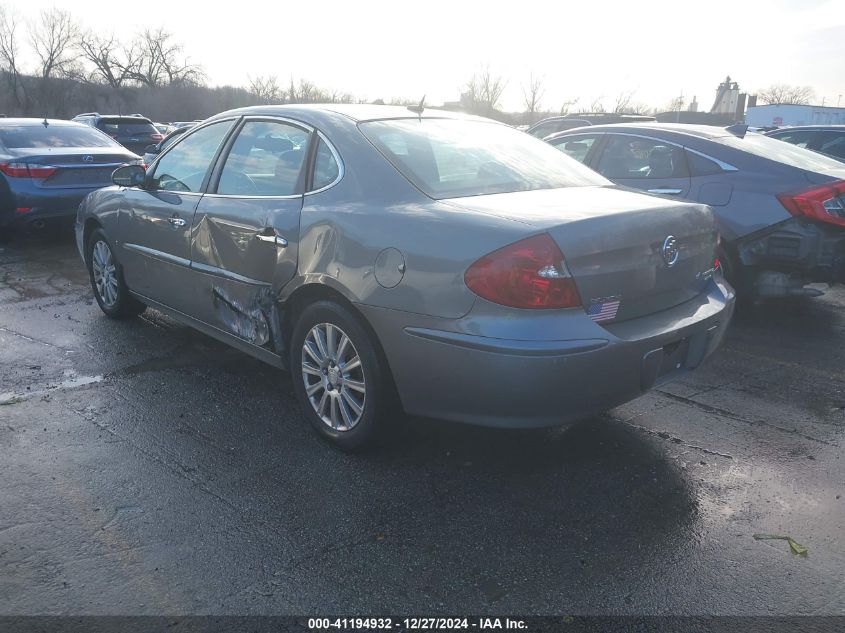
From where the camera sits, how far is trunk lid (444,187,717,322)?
3023mm

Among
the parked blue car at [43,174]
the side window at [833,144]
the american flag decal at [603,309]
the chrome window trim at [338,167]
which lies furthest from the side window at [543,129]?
the american flag decal at [603,309]

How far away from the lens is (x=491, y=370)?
2.93m

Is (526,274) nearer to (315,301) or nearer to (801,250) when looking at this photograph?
(315,301)

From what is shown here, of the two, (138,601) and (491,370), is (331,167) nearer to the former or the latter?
(491,370)

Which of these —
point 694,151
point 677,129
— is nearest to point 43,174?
point 677,129

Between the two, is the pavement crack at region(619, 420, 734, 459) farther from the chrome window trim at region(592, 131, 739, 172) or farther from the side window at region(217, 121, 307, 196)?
the chrome window trim at region(592, 131, 739, 172)

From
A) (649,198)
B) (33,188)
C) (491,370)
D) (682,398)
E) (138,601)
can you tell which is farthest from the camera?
(33,188)

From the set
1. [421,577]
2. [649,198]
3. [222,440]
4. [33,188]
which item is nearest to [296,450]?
[222,440]

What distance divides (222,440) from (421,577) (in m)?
1.58

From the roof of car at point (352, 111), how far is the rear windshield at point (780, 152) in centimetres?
278

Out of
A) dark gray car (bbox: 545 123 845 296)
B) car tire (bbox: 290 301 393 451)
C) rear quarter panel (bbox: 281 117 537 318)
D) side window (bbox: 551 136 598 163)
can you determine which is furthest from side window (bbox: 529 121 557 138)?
car tire (bbox: 290 301 393 451)

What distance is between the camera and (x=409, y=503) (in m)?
3.17

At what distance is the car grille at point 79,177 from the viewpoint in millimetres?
9031

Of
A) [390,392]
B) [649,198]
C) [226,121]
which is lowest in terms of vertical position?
[390,392]
